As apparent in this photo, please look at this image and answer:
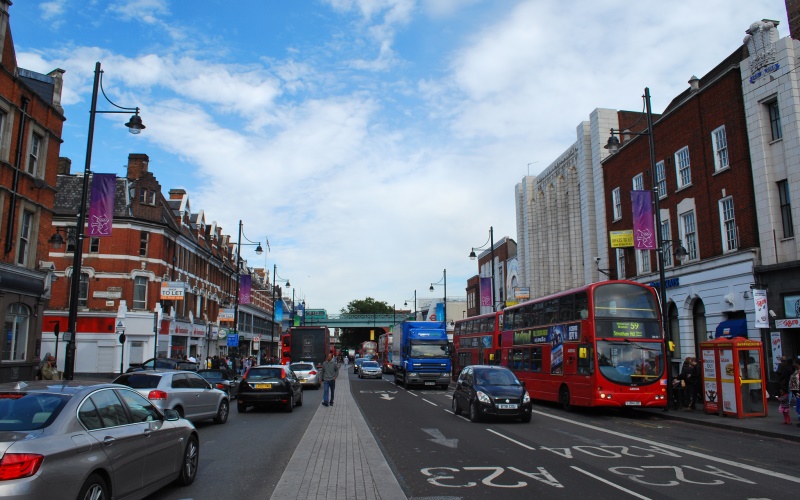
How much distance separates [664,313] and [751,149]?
28.7 ft

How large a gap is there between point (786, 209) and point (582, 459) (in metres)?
16.8

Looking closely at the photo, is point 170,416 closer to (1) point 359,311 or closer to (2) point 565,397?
(2) point 565,397

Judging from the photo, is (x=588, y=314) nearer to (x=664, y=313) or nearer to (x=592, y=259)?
(x=664, y=313)

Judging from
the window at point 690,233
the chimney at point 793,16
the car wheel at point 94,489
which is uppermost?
the chimney at point 793,16

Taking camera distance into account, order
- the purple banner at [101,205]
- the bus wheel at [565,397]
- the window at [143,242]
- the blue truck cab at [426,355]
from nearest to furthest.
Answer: the purple banner at [101,205]
the bus wheel at [565,397]
the blue truck cab at [426,355]
the window at [143,242]

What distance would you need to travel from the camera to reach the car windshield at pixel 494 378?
55.8 feet

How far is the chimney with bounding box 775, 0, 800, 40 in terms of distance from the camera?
902 inches

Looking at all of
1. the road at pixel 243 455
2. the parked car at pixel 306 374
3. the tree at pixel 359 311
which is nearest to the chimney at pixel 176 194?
the parked car at pixel 306 374

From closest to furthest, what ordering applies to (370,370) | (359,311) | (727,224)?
(727,224), (370,370), (359,311)

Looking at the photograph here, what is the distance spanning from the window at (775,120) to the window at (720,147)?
2.08 m

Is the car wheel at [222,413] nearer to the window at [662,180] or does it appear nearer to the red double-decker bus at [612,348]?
the red double-decker bus at [612,348]

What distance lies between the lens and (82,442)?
18.6 ft

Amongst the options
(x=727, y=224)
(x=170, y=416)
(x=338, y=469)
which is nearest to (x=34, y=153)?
(x=170, y=416)

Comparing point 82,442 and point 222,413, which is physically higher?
point 82,442
